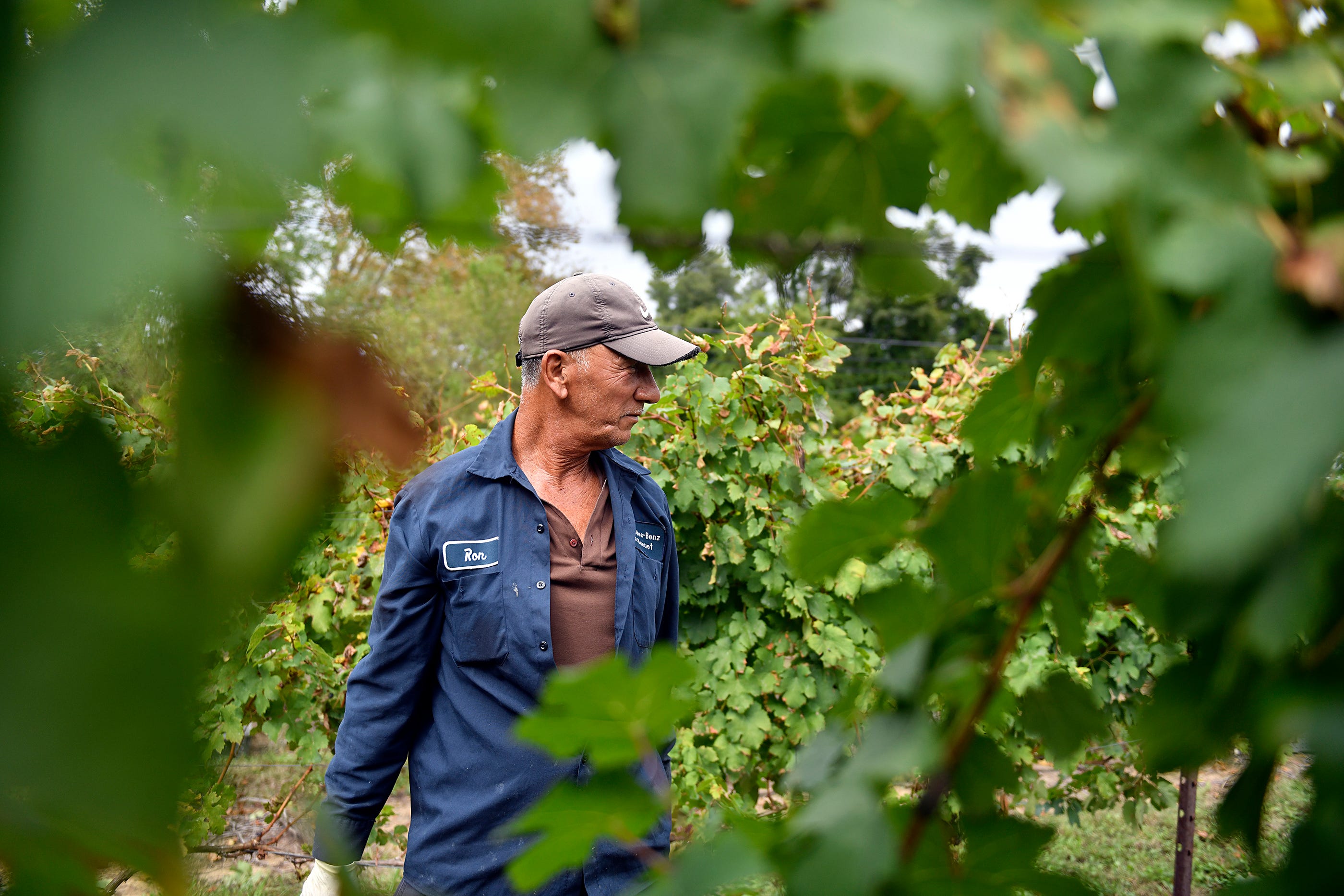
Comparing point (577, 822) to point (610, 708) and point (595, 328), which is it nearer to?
point (610, 708)

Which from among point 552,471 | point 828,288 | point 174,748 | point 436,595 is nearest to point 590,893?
point 436,595

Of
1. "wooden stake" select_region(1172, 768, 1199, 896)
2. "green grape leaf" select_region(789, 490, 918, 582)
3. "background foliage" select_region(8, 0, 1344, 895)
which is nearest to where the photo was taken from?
"background foliage" select_region(8, 0, 1344, 895)

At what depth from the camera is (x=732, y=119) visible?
1.06 feet

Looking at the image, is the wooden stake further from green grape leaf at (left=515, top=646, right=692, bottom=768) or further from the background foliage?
green grape leaf at (left=515, top=646, right=692, bottom=768)

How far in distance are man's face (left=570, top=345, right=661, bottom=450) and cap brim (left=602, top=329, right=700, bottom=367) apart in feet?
0.09

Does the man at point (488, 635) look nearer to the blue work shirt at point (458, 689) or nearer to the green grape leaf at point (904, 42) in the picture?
the blue work shirt at point (458, 689)

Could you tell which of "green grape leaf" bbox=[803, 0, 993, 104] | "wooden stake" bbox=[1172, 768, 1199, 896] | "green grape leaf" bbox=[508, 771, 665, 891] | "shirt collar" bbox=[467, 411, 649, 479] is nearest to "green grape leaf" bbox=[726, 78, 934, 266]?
"green grape leaf" bbox=[803, 0, 993, 104]

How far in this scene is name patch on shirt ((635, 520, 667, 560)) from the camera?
8.19ft

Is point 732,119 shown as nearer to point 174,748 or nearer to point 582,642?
point 174,748

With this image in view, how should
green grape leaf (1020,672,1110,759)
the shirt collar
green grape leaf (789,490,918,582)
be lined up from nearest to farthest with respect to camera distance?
green grape leaf (789,490,918,582) → green grape leaf (1020,672,1110,759) → the shirt collar

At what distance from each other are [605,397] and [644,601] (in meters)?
0.61

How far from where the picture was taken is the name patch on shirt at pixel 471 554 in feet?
7.13

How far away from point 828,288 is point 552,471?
2081 millimetres

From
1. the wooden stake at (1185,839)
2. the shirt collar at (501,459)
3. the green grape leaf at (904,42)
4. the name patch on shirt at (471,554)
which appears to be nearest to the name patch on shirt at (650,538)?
the shirt collar at (501,459)
